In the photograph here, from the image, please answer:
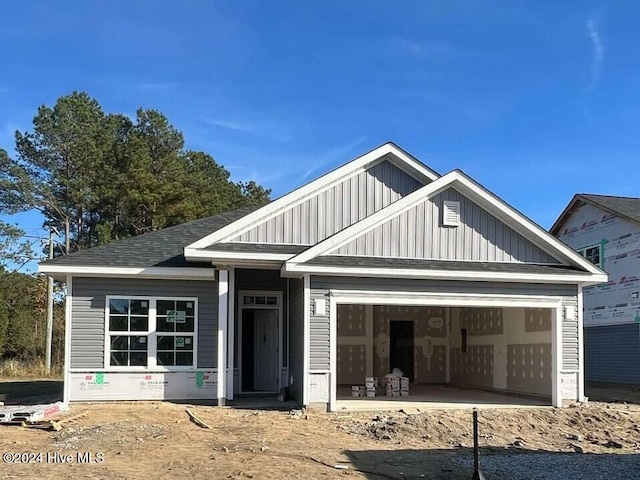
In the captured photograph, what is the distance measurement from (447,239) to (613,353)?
11118 millimetres

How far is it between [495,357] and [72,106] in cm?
3105

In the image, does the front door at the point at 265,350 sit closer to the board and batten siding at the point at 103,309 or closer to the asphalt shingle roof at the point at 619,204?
the board and batten siding at the point at 103,309

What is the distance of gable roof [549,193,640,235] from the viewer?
900 inches

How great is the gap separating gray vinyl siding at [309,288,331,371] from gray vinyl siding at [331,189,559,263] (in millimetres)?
1484

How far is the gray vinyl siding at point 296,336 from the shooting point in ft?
47.3

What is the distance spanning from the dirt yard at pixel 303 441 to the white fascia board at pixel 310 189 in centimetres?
365

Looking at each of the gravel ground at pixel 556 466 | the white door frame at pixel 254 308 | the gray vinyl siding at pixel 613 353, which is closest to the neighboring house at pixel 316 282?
the white door frame at pixel 254 308

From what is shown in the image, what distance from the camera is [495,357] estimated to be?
62.0ft

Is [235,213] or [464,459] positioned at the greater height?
[235,213]

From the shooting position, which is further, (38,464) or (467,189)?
(467,189)

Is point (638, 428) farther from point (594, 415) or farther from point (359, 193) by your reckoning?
point (359, 193)

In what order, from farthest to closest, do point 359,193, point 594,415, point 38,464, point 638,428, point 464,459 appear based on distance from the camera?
1. point 359,193
2. point 594,415
3. point 638,428
4. point 464,459
5. point 38,464

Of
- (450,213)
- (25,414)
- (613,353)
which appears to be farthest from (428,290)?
(613,353)

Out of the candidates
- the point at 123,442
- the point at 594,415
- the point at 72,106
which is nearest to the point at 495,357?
the point at 594,415
